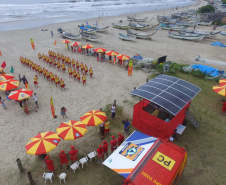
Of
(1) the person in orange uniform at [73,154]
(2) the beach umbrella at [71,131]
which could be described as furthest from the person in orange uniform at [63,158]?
(2) the beach umbrella at [71,131]

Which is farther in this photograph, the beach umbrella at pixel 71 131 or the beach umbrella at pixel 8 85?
the beach umbrella at pixel 8 85

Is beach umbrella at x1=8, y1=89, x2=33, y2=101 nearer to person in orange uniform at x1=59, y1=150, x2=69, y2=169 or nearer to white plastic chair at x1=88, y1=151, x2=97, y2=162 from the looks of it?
person in orange uniform at x1=59, y1=150, x2=69, y2=169

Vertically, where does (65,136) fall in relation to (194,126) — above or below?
above

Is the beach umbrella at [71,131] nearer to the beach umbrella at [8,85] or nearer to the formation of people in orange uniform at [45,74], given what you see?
the formation of people in orange uniform at [45,74]

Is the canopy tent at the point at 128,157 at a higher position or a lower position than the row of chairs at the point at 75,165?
higher

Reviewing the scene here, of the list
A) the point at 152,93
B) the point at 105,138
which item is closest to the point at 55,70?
the point at 105,138

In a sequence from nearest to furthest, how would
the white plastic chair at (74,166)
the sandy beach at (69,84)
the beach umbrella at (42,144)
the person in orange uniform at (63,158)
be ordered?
the beach umbrella at (42,144) → the person in orange uniform at (63,158) → the white plastic chair at (74,166) → the sandy beach at (69,84)

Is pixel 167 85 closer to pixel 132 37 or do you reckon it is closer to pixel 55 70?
pixel 55 70
